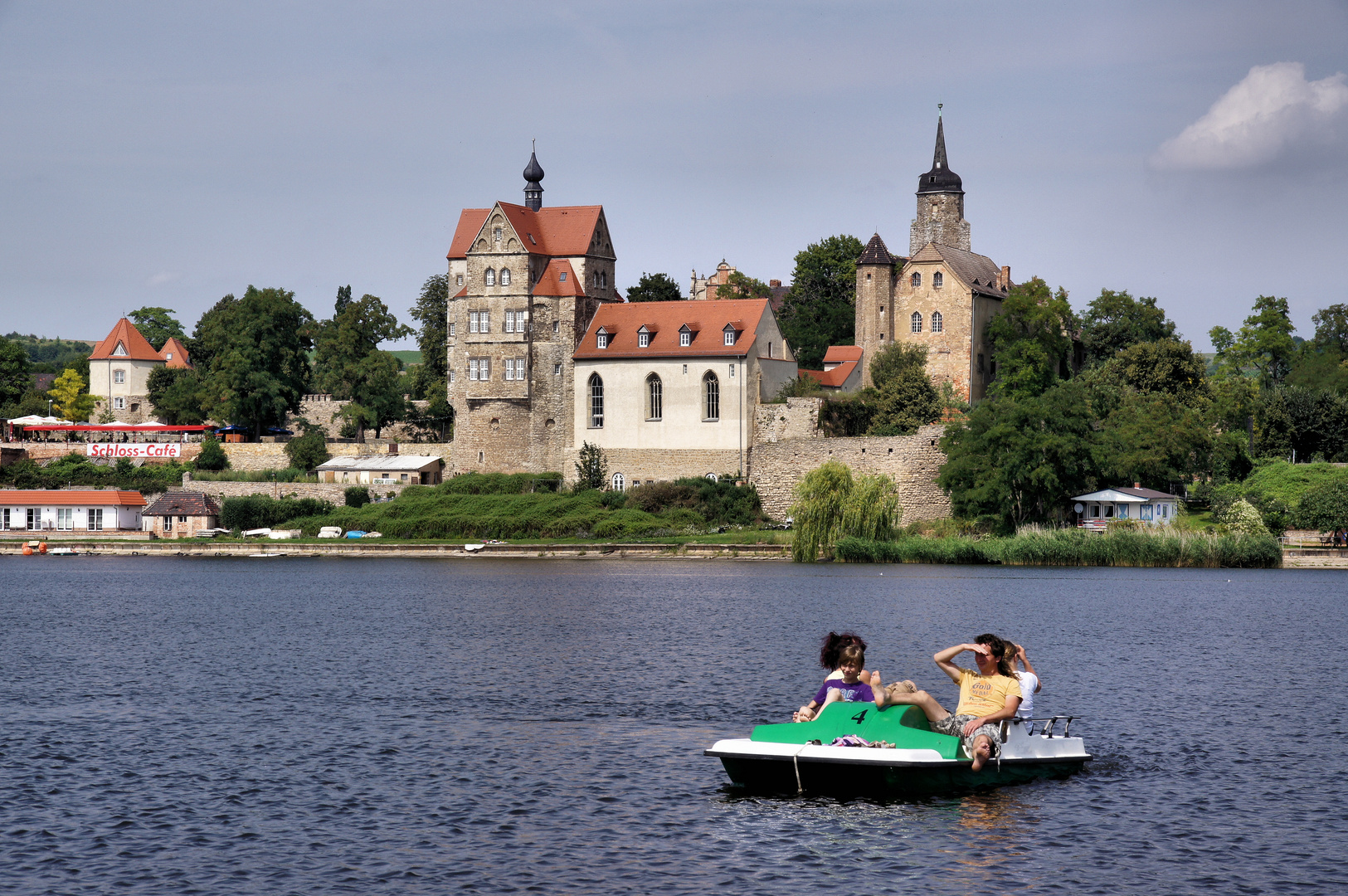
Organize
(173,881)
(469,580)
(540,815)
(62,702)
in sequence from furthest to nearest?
(469,580) → (62,702) → (540,815) → (173,881)

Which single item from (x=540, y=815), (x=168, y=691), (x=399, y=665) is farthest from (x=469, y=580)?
(x=540, y=815)

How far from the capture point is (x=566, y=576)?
188ft

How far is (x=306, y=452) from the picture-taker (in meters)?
80.4

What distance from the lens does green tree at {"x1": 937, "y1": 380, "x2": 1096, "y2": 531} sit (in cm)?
6116

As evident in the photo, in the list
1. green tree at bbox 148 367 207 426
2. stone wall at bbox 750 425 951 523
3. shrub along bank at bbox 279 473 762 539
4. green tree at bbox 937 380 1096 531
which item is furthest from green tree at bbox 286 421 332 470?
green tree at bbox 937 380 1096 531

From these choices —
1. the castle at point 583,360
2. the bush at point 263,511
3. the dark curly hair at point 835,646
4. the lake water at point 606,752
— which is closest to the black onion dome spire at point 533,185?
the castle at point 583,360

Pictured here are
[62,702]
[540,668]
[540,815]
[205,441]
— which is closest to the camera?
[540,815]

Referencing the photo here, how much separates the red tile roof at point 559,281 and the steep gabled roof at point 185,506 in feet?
63.6

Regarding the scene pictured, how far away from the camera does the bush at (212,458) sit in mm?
80250

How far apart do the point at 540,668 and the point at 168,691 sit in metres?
7.35

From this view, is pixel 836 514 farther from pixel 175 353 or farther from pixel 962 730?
pixel 175 353

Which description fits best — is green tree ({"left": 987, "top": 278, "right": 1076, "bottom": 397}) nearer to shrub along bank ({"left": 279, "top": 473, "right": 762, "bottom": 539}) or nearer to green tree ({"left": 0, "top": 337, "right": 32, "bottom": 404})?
shrub along bank ({"left": 279, "top": 473, "right": 762, "bottom": 539})

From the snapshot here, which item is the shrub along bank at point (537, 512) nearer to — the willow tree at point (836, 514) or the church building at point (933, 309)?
the willow tree at point (836, 514)

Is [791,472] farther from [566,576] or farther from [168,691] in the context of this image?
[168,691]
